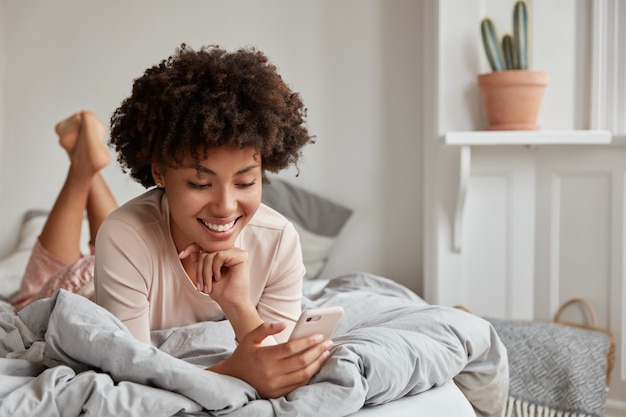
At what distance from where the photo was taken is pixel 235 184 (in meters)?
1.41

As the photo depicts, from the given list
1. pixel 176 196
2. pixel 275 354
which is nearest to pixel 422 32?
pixel 176 196

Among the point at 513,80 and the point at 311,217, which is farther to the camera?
the point at 311,217

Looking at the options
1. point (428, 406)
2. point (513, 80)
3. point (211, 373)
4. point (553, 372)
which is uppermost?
point (513, 80)

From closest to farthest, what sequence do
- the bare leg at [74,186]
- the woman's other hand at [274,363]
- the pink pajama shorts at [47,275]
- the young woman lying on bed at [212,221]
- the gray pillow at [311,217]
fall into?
the woman's other hand at [274,363], the young woman lying on bed at [212,221], the pink pajama shorts at [47,275], the bare leg at [74,186], the gray pillow at [311,217]

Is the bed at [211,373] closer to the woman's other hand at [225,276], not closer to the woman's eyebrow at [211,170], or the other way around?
the woman's other hand at [225,276]

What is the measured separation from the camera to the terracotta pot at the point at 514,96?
251 centimetres

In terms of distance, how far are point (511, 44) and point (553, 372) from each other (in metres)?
1.00

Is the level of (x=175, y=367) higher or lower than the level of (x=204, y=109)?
lower

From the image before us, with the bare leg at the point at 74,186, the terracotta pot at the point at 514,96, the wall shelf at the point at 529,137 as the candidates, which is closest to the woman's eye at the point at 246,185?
the bare leg at the point at 74,186

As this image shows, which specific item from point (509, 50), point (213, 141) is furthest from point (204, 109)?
point (509, 50)

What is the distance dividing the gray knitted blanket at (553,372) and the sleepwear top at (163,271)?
0.89m

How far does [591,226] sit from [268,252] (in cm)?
145

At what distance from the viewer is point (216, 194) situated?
139 cm

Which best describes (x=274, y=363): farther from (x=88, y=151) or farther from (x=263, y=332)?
(x=88, y=151)
